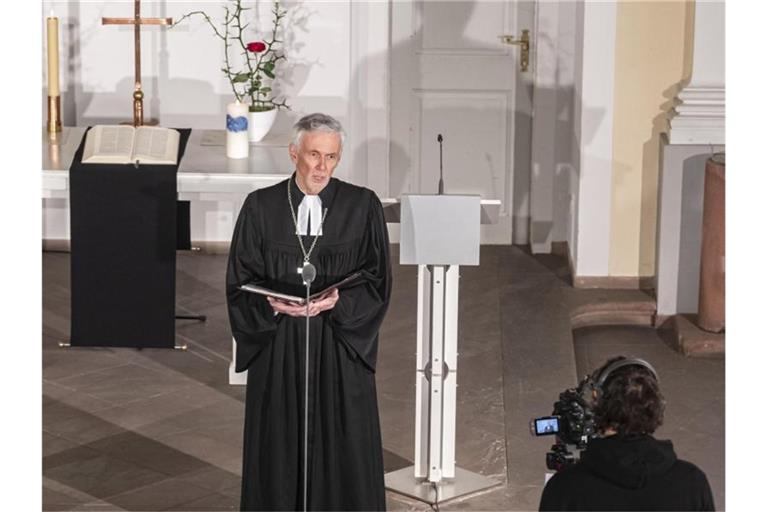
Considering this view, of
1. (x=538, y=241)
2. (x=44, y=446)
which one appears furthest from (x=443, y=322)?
(x=538, y=241)

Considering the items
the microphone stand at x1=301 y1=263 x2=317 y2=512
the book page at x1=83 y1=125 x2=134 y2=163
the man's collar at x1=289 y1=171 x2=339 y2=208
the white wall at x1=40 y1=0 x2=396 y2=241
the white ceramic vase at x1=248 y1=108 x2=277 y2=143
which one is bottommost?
the microphone stand at x1=301 y1=263 x2=317 y2=512

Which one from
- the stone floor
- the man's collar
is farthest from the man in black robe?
the stone floor

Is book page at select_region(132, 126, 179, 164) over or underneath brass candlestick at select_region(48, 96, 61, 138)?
underneath

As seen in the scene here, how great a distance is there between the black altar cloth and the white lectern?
170 cm

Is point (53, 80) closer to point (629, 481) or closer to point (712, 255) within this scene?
point (712, 255)

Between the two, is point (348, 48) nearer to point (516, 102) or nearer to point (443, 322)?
point (516, 102)

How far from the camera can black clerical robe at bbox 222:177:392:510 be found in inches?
204

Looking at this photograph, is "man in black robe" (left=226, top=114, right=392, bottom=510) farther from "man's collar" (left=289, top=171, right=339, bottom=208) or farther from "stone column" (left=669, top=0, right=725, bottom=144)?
"stone column" (left=669, top=0, right=725, bottom=144)

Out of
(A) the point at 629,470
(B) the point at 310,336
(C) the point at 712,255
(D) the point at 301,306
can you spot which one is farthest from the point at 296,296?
(C) the point at 712,255

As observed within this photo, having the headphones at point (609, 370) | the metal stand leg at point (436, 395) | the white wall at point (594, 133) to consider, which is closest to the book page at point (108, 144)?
→ the metal stand leg at point (436, 395)

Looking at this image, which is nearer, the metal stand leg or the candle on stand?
the metal stand leg

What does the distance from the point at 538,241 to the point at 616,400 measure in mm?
6102

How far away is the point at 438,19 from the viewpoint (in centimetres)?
944
